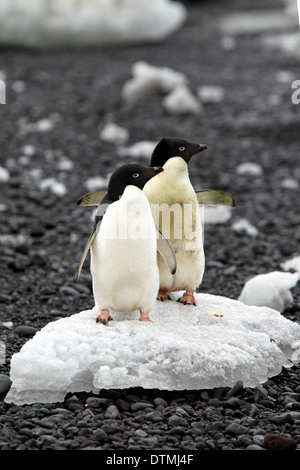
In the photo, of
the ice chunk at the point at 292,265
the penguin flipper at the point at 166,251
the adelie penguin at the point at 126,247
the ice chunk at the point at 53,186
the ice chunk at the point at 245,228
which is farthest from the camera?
the ice chunk at the point at 53,186

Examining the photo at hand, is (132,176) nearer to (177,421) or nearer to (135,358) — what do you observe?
A: (135,358)

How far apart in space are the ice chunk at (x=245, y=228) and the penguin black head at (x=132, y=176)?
2.26m

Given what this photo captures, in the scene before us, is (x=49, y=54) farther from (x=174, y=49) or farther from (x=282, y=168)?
(x=282, y=168)

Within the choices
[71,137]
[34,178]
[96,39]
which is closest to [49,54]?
[96,39]

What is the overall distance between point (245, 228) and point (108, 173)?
138cm

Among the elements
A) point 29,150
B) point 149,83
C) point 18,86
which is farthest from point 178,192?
point 18,86

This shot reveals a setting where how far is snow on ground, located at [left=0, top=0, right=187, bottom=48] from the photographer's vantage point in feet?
28.9

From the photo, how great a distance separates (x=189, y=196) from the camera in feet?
9.12

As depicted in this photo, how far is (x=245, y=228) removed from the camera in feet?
15.8

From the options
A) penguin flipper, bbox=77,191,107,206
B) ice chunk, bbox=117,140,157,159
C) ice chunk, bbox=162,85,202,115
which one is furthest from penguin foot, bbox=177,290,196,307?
ice chunk, bbox=162,85,202,115

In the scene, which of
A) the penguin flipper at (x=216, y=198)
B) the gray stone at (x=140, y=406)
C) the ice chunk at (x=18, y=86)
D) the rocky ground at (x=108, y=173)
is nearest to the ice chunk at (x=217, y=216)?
the rocky ground at (x=108, y=173)

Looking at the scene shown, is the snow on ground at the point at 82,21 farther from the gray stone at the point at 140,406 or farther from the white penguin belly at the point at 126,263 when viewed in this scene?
the gray stone at the point at 140,406

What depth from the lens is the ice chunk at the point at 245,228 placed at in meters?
4.77
